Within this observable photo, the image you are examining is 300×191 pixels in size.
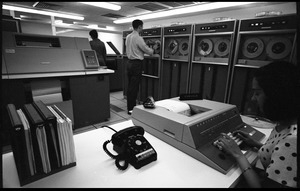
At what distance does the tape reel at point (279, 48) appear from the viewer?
2.29 m

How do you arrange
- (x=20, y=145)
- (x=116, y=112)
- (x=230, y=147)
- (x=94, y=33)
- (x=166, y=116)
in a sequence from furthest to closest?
(x=94, y=33)
(x=116, y=112)
(x=166, y=116)
(x=230, y=147)
(x=20, y=145)

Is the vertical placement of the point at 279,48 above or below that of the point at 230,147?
above

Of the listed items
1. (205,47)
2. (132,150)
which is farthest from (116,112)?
(132,150)

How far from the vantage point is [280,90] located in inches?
29.5

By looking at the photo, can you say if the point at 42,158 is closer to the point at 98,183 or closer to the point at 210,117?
the point at 98,183

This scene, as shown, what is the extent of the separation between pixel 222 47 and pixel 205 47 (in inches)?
12.5

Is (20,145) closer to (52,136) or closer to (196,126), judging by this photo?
(52,136)

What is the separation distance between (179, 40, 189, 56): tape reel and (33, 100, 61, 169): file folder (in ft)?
9.98

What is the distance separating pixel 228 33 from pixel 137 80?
181cm

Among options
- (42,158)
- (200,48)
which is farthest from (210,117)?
(200,48)

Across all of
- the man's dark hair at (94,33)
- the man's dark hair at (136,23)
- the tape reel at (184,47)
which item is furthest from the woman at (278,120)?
the man's dark hair at (94,33)

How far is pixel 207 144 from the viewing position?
0.90 meters

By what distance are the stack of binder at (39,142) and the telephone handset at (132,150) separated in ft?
0.71

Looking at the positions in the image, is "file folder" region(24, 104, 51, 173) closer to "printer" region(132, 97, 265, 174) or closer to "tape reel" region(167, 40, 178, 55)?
"printer" region(132, 97, 265, 174)
